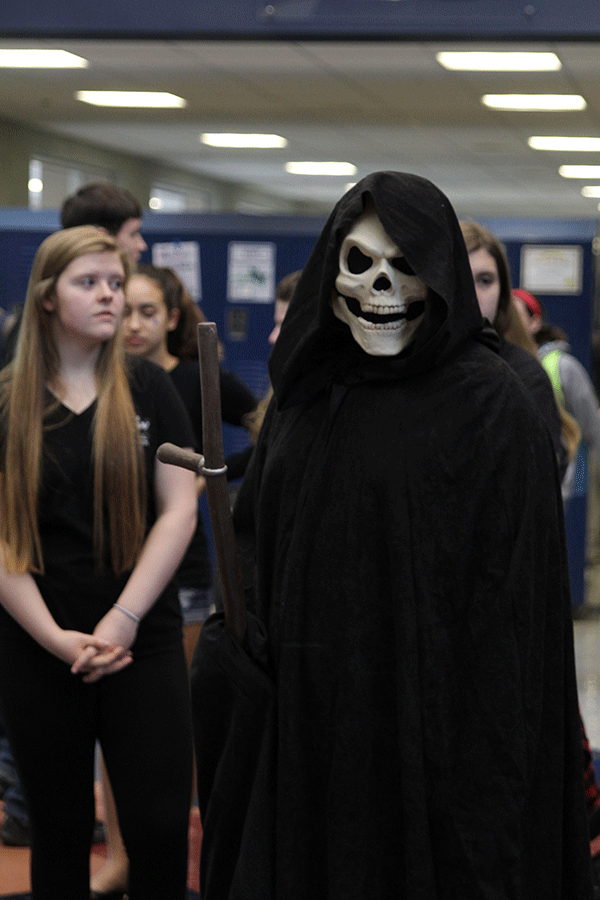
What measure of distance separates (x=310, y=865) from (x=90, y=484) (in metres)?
0.83

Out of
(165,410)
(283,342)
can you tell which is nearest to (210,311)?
(165,410)

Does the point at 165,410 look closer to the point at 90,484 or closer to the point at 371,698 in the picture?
the point at 90,484

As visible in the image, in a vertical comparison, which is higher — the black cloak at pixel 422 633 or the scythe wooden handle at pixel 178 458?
the scythe wooden handle at pixel 178 458

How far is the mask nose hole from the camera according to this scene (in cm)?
161

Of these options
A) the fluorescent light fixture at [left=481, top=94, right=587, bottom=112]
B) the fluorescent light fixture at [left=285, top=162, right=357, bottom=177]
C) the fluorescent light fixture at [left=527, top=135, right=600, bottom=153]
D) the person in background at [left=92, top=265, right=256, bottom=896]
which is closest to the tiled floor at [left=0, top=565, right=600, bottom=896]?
the person in background at [left=92, top=265, right=256, bottom=896]

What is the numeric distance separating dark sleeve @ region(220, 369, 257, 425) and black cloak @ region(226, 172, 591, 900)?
4.95 feet

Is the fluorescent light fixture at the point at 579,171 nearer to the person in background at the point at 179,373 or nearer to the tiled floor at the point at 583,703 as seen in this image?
the tiled floor at the point at 583,703

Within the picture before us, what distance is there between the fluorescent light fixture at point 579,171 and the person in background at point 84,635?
38.4 ft

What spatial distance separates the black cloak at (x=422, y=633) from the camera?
1474mm

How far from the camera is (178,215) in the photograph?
6082 millimetres

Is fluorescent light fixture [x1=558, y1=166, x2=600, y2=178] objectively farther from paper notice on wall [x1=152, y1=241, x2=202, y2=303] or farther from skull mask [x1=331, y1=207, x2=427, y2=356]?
skull mask [x1=331, y1=207, x2=427, y2=356]

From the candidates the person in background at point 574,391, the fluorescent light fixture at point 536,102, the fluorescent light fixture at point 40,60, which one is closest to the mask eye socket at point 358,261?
the person in background at point 574,391

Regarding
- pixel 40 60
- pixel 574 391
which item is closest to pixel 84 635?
pixel 574 391

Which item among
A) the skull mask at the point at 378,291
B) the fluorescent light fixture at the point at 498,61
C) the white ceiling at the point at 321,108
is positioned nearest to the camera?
the skull mask at the point at 378,291
